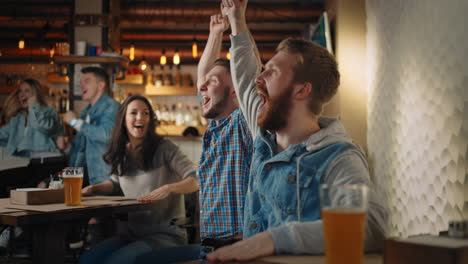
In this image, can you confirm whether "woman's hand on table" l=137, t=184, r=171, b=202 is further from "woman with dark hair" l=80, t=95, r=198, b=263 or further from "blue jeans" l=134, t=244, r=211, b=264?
"blue jeans" l=134, t=244, r=211, b=264

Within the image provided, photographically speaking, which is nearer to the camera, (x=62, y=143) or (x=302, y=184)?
(x=302, y=184)

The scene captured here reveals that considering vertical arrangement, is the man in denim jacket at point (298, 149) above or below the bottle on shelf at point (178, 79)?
below

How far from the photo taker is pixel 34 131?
5.20 m

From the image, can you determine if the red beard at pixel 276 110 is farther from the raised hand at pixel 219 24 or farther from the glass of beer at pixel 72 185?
the glass of beer at pixel 72 185

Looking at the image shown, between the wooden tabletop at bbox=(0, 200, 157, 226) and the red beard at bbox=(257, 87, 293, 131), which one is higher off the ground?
the red beard at bbox=(257, 87, 293, 131)

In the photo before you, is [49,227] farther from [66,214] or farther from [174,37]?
[174,37]

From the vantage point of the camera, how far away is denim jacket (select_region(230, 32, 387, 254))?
1158mm

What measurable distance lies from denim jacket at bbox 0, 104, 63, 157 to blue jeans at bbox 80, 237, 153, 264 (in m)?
2.76

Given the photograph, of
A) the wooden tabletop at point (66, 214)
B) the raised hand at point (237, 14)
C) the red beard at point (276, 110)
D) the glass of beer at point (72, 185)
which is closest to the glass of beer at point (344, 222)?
the red beard at point (276, 110)

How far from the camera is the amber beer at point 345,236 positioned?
33.8 inches

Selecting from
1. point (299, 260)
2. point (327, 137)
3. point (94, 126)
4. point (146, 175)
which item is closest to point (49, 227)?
point (146, 175)

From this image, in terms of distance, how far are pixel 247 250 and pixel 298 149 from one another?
39 cm

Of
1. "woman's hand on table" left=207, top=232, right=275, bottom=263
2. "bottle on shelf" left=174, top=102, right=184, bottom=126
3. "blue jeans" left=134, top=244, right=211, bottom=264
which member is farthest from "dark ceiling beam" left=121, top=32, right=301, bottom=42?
"woman's hand on table" left=207, top=232, right=275, bottom=263

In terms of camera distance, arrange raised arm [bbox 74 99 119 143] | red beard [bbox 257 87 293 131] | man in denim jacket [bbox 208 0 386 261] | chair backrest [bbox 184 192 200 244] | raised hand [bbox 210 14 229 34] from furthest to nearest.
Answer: raised arm [bbox 74 99 119 143] → chair backrest [bbox 184 192 200 244] → raised hand [bbox 210 14 229 34] → red beard [bbox 257 87 293 131] → man in denim jacket [bbox 208 0 386 261]
